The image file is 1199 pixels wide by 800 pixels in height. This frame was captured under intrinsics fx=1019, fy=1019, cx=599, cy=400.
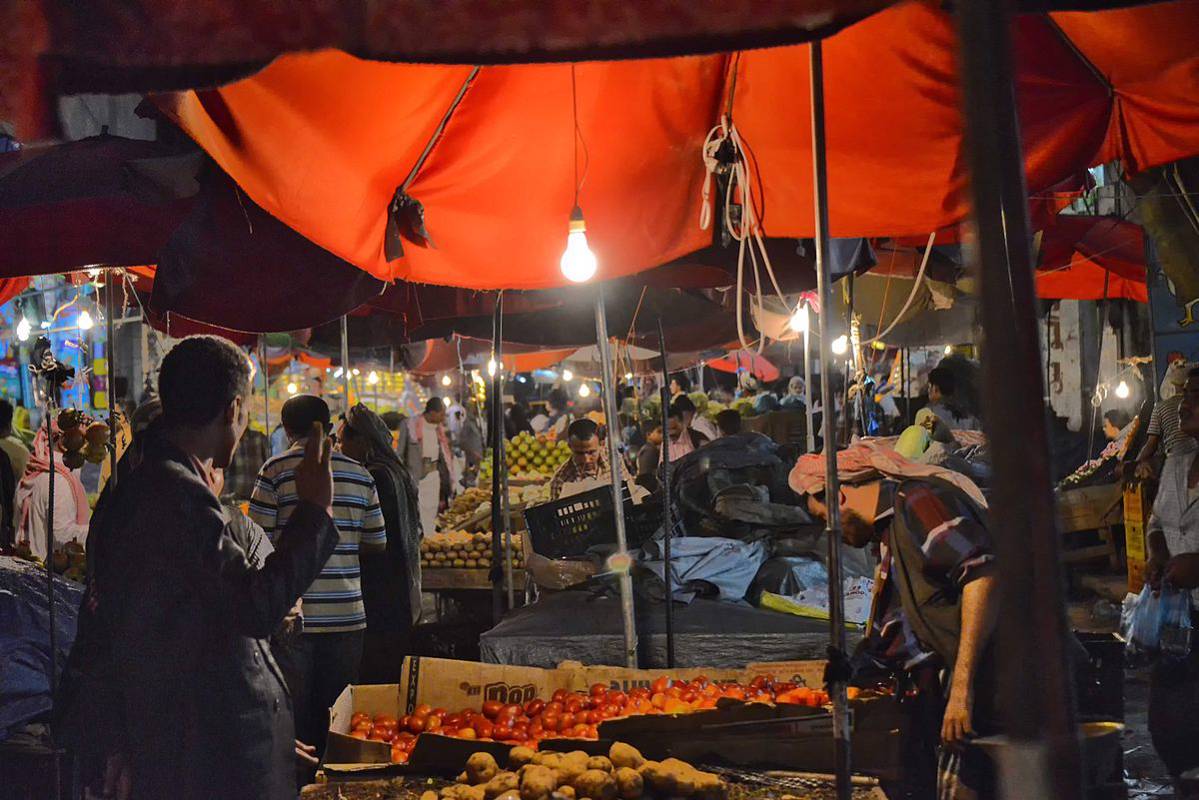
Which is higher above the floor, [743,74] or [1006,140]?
[743,74]

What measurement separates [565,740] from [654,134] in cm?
267

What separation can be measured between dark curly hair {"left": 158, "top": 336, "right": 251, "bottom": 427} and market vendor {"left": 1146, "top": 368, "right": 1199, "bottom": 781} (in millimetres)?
4630

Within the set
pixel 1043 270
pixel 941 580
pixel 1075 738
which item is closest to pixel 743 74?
pixel 941 580

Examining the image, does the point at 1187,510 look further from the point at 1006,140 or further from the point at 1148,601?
the point at 1006,140

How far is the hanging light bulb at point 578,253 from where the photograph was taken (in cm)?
449

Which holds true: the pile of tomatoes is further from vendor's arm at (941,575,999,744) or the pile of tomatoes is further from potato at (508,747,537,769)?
vendor's arm at (941,575,999,744)

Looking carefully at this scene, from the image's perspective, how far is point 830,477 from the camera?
3.06 meters

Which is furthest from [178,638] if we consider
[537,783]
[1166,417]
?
[1166,417]

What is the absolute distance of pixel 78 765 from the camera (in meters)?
2.67

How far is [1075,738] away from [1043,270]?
25.0ft

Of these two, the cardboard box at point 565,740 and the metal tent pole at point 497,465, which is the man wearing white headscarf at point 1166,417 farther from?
the metal tent pole at point 497,465

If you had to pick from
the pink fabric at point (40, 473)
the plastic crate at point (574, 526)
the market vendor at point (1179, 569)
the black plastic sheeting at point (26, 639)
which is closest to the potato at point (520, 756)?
the black plastic sheeting at point (26, 639)

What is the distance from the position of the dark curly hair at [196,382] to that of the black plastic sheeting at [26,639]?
2.89 meters

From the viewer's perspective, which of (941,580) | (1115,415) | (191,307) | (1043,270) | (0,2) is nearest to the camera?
(0,2)
